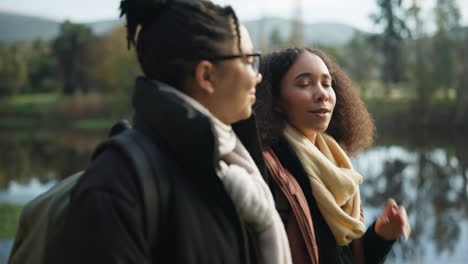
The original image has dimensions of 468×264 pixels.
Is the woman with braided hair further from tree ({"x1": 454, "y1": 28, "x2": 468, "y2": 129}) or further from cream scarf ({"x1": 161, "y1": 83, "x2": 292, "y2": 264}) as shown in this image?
tree ({"x1": 454, "y1": 28, "x2": 468, "y2": 129})

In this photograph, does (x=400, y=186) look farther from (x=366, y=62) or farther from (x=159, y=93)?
(x=366, y=62)

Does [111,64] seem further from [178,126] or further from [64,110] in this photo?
[178,126]

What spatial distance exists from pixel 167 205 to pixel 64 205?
0.28 meters

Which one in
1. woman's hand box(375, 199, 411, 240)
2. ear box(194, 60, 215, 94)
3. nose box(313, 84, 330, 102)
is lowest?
woman's hand box(375, 199, 411, 240)

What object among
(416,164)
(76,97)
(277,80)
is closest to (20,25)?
(76,97)

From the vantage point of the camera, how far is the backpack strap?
123 cm

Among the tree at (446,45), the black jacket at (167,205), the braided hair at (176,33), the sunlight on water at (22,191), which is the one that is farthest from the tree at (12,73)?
the black jacket at (167,205)

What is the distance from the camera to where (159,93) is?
53.7 inches

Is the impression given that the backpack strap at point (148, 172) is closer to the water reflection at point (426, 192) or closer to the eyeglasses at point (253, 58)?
the eyeglasses at point (253, 58)

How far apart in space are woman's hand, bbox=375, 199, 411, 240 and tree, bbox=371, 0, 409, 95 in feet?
136

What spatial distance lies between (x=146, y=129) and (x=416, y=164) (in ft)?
75.7

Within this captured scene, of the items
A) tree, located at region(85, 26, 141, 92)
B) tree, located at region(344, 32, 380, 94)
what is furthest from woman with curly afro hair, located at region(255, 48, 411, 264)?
tree, located at region(344, 32, 380, 94)

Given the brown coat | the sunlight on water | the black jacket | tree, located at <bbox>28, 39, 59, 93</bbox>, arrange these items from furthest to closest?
1. tree, located at <bbox>28, 39, 59, 93</bbox>
2. the sunlight on water
3. the brown coat
4. the black jacket

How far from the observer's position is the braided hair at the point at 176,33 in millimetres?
1375
